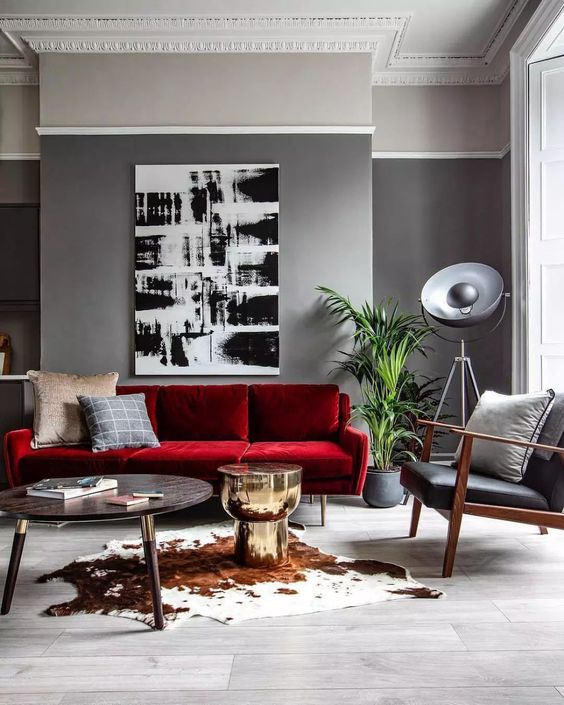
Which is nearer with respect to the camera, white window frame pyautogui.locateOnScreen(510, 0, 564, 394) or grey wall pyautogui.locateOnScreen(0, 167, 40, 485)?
white window frame pyautogui.locateOnScreen(510, 0, 564, 394)

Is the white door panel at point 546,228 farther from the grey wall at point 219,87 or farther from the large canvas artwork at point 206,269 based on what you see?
the large canvas artwork at point 206,269

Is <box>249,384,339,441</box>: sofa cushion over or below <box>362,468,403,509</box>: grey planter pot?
over

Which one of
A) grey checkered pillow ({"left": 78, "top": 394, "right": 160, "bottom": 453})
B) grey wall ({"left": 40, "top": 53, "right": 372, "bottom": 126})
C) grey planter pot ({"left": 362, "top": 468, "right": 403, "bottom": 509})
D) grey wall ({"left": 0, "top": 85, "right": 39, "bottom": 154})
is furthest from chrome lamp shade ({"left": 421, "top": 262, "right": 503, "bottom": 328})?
grey wall ({"left": 0, "top": 85, "right": 39, "bottom": 154})

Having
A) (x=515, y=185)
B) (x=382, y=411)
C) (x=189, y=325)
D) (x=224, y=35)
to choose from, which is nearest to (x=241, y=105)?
(x=224, y=35)

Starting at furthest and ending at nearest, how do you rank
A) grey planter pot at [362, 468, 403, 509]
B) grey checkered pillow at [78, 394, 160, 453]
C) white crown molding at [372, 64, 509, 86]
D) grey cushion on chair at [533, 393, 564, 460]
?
white crown molding at [372, 64, 509, 86]
grey planter pot at [362, 468, 403, 509]
grey checkered pillow at [78, 394, 160, 453]
grey cushion on chair at [533, 393, 564, 460]

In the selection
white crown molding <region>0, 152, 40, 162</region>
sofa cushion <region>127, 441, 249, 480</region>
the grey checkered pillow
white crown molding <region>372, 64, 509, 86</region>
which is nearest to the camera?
sofa cushion <region>127, 441, 249, 480</region>

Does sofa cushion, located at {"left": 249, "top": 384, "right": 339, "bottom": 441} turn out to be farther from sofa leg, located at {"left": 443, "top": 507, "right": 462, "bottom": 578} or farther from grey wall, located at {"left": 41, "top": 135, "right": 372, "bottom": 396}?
sofa leg, located at {"left": 443, "top": 507, "right": 462, "bottom": 578}

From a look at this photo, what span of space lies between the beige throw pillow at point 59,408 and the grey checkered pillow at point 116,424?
0.09 metres

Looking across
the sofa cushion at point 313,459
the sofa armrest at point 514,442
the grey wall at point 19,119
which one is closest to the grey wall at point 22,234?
the grey wall at point 19,119

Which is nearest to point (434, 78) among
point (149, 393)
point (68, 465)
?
point (149, 393)

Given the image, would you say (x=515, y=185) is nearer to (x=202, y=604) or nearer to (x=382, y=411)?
(x=382, y=411)

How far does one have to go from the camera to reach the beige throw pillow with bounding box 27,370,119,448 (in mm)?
Result: 3811

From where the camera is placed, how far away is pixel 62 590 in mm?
2553

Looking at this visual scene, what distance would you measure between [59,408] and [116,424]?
42 cm
